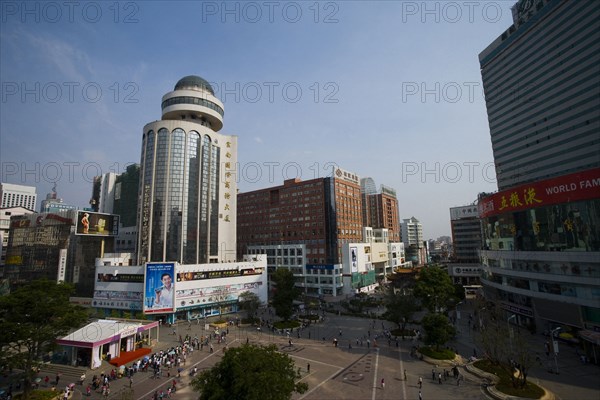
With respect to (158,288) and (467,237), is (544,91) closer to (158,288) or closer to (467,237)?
(467,237)

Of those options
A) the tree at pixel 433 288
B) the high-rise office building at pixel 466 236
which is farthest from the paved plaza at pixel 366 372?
the high-rise office building at pixel 466 236

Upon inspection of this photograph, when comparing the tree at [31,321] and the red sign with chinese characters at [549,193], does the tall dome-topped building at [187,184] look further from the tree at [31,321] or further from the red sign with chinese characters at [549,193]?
the red sign with chinese characters at [549,193]

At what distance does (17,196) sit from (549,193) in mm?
220679

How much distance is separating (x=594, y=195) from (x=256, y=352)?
4043cm

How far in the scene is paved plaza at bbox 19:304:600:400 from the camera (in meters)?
28.8

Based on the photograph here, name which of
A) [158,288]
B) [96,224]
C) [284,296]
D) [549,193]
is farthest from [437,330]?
[96,224]

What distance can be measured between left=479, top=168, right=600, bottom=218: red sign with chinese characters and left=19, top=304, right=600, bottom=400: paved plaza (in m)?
17.9

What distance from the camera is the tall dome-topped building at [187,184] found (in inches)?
2864

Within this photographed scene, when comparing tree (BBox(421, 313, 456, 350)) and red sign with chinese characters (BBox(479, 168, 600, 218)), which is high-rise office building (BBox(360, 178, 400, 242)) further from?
tree (BBox(421, 313, 456, 350))

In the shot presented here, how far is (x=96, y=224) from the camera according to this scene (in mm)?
73500

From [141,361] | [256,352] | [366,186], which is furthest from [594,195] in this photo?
[366,186]

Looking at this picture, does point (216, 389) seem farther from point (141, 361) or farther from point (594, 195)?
point (594, 195)

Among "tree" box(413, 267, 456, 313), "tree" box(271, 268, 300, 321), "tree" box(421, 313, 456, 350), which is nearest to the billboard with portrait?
"tree" box(271, 268, 300, 321)

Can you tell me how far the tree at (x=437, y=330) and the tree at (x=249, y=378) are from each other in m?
22.5
